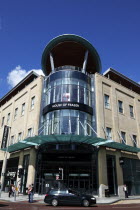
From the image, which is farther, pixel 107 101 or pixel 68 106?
pixel 107 101

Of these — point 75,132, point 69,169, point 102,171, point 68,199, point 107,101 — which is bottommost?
point 68,199

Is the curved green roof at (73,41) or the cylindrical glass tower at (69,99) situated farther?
the curved green roof at (73,41)

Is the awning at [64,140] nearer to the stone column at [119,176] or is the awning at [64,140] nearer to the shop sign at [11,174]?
the stone column at [119,176]

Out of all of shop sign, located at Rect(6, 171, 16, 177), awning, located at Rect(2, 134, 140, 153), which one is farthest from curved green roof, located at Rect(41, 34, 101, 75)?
shop sign, located at Rect(6, 171, 16, 177)

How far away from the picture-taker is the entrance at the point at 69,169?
2383cm

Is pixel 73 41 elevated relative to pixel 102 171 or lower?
elevated

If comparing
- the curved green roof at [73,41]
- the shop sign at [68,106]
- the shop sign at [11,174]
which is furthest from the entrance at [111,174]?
the curved green roof at [73,41]

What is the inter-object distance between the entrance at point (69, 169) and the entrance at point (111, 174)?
2.44 m

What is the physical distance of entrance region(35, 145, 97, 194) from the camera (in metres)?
23.8

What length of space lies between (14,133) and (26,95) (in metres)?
6.82

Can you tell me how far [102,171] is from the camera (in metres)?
24.2

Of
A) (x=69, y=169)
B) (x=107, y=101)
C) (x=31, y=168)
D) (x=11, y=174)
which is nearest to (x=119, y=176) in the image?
(x=69, y=169)

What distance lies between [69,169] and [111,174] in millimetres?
5823

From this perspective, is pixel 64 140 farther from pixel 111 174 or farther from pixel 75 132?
pixel 111 174
